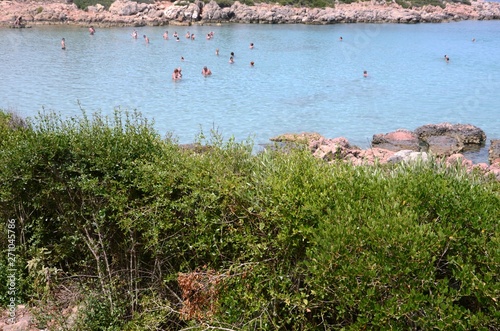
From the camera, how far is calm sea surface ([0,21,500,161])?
19906 millimetres

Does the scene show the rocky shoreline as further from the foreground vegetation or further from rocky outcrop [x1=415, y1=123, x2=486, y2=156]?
the foreground vegetation

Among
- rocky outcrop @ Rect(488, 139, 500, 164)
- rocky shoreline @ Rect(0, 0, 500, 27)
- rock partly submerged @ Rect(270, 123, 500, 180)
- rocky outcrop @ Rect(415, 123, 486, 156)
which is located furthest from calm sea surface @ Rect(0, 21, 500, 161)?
rocky shoreline @ Rect(0, 0, 500, 27)

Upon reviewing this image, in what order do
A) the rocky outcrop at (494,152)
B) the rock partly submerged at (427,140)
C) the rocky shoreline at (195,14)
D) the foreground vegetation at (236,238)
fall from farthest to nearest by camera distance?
the rocky shoreline at (195,14) → the rock partly submerged at (427,140) → the rocky outcrop at (494,152) → the foreground vegetation at (236,238)

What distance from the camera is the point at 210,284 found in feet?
16.1

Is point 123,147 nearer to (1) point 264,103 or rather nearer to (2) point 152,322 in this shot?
(2) point 152,322

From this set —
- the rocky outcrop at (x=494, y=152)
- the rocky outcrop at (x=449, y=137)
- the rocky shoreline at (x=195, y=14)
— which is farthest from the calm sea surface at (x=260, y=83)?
the rocky shoreline at (x=195, y=14)

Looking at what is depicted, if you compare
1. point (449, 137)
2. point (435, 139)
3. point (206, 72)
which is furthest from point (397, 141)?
point (206, 72)

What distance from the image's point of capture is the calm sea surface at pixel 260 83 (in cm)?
1991

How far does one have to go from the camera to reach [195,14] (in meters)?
66.2

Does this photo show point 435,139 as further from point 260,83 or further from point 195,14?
point 195,14

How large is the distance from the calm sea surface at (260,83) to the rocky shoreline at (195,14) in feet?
41.9

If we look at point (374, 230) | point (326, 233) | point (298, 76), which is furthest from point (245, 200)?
point (298, 76)

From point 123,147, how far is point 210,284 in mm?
1925

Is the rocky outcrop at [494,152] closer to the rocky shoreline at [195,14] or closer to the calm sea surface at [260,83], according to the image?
the calm sea surface at [260,83]
